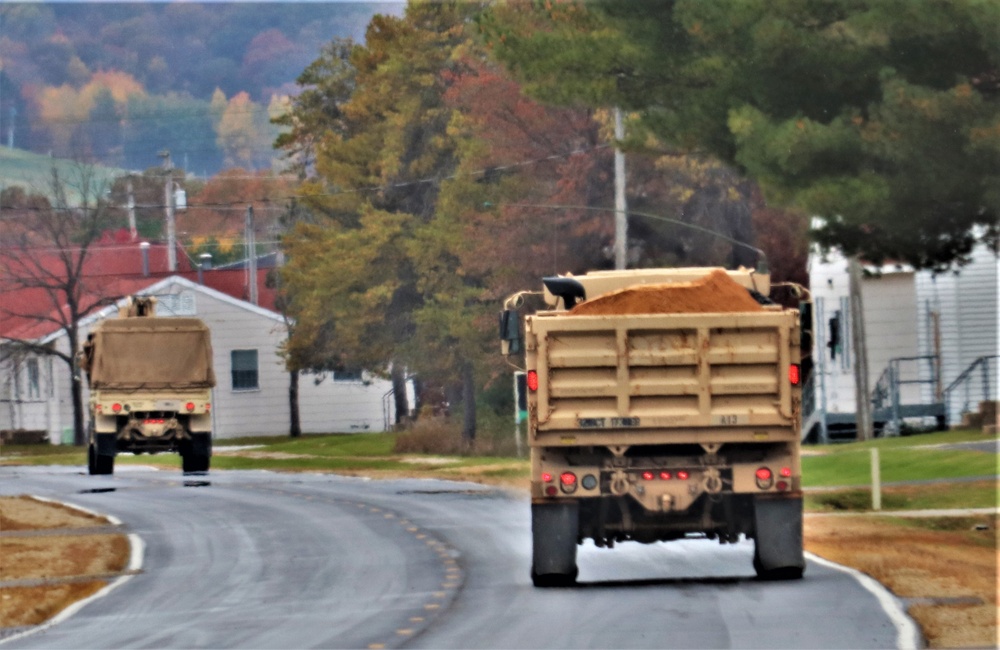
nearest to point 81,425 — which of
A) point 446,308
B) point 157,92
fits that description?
point 446,308

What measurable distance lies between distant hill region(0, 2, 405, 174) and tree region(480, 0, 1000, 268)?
36.7m

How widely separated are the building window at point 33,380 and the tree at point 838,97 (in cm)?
4141

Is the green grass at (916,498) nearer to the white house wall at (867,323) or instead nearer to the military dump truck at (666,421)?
the military dump truck at (666,421)

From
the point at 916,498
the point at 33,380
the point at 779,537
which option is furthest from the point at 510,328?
the point at 33,380

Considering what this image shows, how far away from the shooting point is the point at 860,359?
4181 centimetres

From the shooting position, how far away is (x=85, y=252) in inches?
2469

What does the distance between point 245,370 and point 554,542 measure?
48.8 meters

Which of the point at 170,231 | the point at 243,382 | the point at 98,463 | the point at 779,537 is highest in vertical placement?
the point at 170,231

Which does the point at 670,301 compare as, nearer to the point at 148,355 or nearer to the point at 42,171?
the point at 148,355

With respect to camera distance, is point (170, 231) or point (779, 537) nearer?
point (779, 537)

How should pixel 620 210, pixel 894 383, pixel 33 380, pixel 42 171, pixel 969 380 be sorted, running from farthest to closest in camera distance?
pixel 42 171 < pixel 33 380 < pixel 894 383 < pixel 620 210 < pixel 969 380

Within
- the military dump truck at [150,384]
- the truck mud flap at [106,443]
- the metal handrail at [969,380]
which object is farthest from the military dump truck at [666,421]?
the metal handrail at [969,380]

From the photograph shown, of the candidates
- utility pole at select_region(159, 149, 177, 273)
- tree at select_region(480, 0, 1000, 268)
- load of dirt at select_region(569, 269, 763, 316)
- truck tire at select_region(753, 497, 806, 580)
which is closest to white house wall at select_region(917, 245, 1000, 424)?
tree at select_region(480, 0, 1000, 268)

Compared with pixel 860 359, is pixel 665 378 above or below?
below
